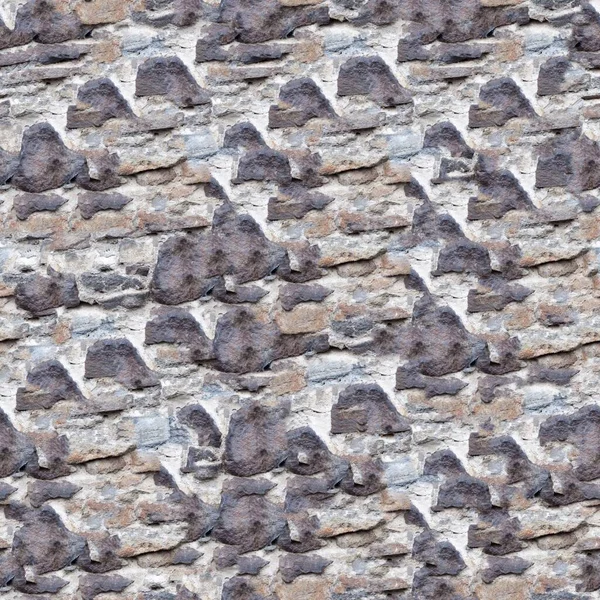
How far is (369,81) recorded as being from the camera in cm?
752

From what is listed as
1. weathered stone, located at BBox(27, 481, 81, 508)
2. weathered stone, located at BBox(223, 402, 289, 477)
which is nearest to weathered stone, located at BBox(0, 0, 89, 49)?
weathered stone, located at BBox(223, 402, 289, 477)

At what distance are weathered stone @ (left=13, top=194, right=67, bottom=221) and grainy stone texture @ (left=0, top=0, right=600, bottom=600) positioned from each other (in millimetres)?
18

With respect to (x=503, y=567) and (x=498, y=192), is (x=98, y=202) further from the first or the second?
(x=503, y=567)

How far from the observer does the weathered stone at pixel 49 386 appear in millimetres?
7465

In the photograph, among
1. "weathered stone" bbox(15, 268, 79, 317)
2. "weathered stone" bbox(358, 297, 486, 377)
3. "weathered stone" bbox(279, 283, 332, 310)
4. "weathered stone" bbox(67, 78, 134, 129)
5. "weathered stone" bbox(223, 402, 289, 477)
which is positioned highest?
"weathered stone" bbox(67, 78, 134, 129)

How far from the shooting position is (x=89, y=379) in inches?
294

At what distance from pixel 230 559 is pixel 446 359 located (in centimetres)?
173

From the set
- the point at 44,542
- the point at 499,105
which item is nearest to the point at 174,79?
the point at 499,105

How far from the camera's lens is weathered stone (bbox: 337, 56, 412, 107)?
24.7 ft

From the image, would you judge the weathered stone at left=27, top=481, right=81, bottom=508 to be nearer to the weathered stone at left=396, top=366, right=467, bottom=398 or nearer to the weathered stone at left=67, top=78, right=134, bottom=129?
the weathered stone at left=396, top=366, right=467, bottom=398

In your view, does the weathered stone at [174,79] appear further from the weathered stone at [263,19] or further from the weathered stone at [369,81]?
the weathered stone at [369,81]

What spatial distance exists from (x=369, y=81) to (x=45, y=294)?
2292 millimetres

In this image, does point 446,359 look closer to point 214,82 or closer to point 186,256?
point 186,256

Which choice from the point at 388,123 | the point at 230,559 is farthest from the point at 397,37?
the point at 230,559
